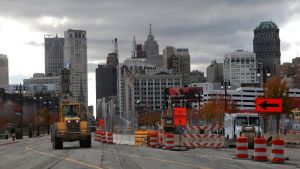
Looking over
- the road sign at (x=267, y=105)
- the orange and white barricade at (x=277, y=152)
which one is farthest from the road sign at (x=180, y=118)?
the orange and white barricade at (x=277, y=152)

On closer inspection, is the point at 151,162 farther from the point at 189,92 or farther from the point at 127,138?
the point at 189,92

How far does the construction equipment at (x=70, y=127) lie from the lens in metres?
41.0

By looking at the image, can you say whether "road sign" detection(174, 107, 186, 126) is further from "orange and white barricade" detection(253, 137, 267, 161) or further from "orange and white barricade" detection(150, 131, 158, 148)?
"orange and white barricade" detection(253, 137, 267, 161)

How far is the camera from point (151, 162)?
24906 millimetres

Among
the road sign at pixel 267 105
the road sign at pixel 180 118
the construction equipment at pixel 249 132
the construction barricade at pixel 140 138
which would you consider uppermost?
the road sign at pixel 267 105

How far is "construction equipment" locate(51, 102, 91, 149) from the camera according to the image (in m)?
41.0

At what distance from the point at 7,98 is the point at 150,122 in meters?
44.4

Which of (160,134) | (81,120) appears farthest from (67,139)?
(160,134)

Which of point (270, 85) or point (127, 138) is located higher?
point (270, 85)

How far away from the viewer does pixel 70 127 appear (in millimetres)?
41000

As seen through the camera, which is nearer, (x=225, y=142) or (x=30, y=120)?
(x=225, y=142)

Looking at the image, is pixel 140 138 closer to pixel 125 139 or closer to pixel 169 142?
pixel 125 139

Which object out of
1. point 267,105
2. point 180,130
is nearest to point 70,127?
point 180,130

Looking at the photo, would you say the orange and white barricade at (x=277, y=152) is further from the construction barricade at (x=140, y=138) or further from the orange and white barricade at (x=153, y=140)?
the construction barricade at (x=140, y=138)
